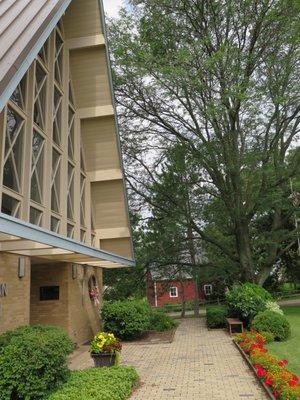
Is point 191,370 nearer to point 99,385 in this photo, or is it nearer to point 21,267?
point 99,385

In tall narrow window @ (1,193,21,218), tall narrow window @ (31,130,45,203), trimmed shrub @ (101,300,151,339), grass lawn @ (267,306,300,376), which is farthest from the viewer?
trimmed shrub @ (101,300,151,339)

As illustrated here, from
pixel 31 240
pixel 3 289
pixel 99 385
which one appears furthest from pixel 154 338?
pixel 31 240

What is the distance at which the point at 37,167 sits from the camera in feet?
41.7

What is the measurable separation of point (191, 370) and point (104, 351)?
2223 millimetres

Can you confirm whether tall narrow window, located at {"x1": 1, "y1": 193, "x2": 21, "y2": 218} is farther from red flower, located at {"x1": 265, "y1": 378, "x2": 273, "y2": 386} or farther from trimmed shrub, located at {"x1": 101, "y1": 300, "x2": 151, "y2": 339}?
trimmed shrub, located at {"x1": 101, "y1": 300, "x2": 151, "y2": 339}

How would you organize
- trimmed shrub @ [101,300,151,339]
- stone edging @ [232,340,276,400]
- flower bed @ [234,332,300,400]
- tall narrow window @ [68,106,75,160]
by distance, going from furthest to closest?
trimmed shrub @ [101,300,151,339] < tall narrow window @ [68,106,75,160] < stone edging @ [232,340,276,400] < flower bed @ [234,332,300,400]

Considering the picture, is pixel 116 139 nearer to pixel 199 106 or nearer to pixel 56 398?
pixel 199 106

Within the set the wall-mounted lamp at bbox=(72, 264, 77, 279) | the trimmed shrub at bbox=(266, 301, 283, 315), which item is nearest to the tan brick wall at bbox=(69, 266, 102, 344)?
the wall-mounted lamp at bbox=(72, 264, 77, 279)

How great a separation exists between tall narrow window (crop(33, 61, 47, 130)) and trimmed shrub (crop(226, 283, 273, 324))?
11364 millimetres

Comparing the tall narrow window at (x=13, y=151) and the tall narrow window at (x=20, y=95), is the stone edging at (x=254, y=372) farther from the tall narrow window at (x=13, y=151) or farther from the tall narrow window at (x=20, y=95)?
the tall narrow window at (x=20, y=95)

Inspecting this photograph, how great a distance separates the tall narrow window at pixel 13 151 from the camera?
10.6 meters

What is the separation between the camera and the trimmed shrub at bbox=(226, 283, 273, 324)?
18.7 meters

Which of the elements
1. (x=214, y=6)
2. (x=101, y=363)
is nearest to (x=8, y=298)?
(x=101, y=363)

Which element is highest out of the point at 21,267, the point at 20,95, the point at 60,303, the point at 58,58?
the point at 58,58
